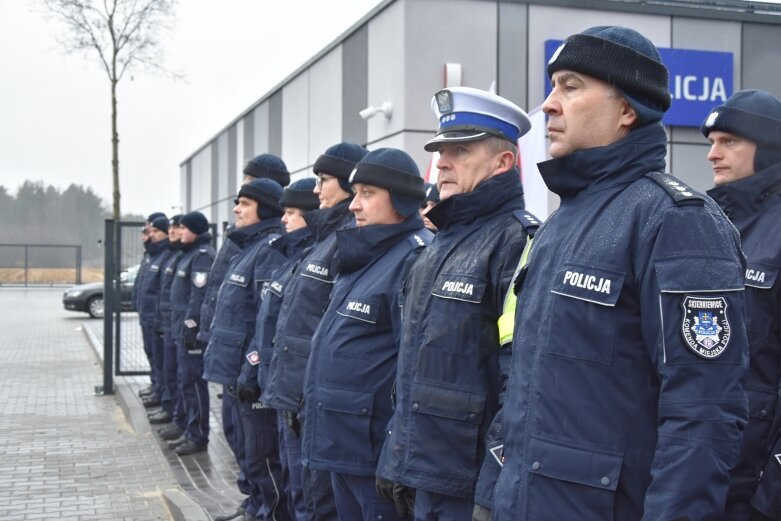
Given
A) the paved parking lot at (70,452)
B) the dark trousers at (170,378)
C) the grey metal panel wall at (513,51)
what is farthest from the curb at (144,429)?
the grey metal panel wall at (513,51)

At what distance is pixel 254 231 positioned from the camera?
22.1ft

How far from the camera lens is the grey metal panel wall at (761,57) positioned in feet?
46.0

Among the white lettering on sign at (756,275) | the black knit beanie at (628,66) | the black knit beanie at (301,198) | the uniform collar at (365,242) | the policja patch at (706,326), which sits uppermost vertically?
the black knit beanie at (628,66)

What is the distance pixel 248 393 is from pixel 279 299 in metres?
0.68

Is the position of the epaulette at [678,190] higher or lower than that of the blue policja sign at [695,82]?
lower

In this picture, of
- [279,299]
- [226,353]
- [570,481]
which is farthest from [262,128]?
[570,481]

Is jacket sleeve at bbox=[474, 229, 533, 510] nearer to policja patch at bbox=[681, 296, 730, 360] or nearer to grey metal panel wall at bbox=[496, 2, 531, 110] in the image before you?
policja patch at bbox=[681, 296, 730, 360]

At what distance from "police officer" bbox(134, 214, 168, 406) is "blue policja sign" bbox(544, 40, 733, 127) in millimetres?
7395

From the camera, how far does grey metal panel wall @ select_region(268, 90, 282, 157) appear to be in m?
20.6

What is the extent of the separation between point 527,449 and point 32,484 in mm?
6417

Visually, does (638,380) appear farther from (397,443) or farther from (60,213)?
(60,213)

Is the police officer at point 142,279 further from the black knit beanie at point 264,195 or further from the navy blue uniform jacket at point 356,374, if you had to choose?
the navy blue uniform jacket at point 356,374

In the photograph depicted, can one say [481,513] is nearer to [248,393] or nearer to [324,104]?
[248,393]

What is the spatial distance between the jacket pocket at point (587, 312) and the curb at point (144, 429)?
15.1ft
